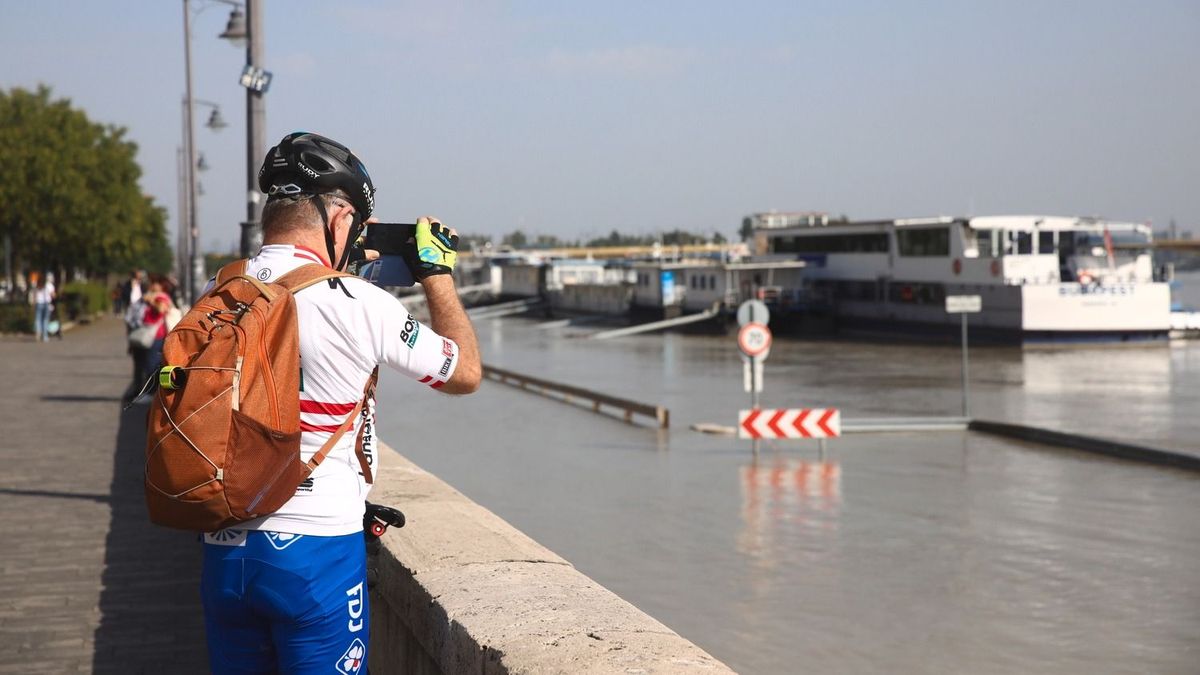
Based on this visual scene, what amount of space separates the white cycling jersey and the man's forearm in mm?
106

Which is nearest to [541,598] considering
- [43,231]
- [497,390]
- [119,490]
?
[119,490]

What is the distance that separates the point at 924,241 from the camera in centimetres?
6912

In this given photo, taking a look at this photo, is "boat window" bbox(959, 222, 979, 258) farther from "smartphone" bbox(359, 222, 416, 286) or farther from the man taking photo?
the man taking photo

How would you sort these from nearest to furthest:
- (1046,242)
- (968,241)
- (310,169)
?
1. (310,169)
2. (968,241)
3. (1046,242)

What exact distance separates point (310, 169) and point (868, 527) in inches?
584

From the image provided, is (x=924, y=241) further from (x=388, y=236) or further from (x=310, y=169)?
(x=310, y=169)

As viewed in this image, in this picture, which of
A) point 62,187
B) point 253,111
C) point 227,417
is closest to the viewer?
point 227,417

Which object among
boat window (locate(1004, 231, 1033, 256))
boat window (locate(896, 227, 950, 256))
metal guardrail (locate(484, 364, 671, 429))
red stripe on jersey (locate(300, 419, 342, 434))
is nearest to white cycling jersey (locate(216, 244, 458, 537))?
red stripe on jersey (locate(300, 419, 342, 434))

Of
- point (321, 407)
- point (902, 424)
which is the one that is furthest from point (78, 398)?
point (321, 407)

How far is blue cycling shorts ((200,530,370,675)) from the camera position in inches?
118

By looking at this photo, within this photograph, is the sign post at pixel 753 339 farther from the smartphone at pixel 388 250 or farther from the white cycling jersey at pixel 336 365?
the white cycling jersey at pixel 336 365

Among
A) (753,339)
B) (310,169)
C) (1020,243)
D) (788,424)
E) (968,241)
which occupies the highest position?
(968,241)

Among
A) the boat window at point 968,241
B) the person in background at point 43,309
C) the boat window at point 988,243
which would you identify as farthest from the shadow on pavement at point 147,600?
the boat window at point 988,243

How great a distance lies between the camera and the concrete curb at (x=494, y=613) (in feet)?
10.6
